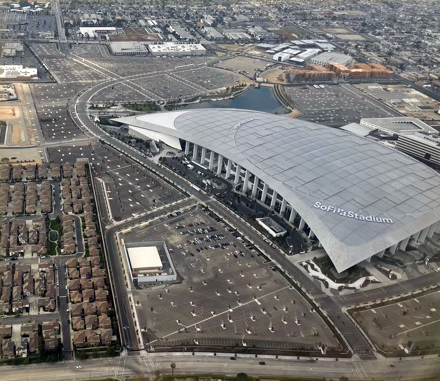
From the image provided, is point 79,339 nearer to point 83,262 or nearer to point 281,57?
point 83,262

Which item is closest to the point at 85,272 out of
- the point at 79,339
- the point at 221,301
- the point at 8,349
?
the point at 79,339

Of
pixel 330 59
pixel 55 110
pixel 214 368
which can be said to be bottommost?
pixel 55 110

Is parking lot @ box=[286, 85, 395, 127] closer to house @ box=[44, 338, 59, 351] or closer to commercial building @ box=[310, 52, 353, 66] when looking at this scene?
commercial building @ box=[310, 52, 353, 66]

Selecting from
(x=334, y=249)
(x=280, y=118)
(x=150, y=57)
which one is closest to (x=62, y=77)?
(x=150, y=57)

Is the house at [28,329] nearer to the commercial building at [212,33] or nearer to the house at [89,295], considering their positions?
the house at [89,295]

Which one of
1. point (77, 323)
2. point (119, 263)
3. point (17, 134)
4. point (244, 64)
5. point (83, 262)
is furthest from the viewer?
point (244, 64)
